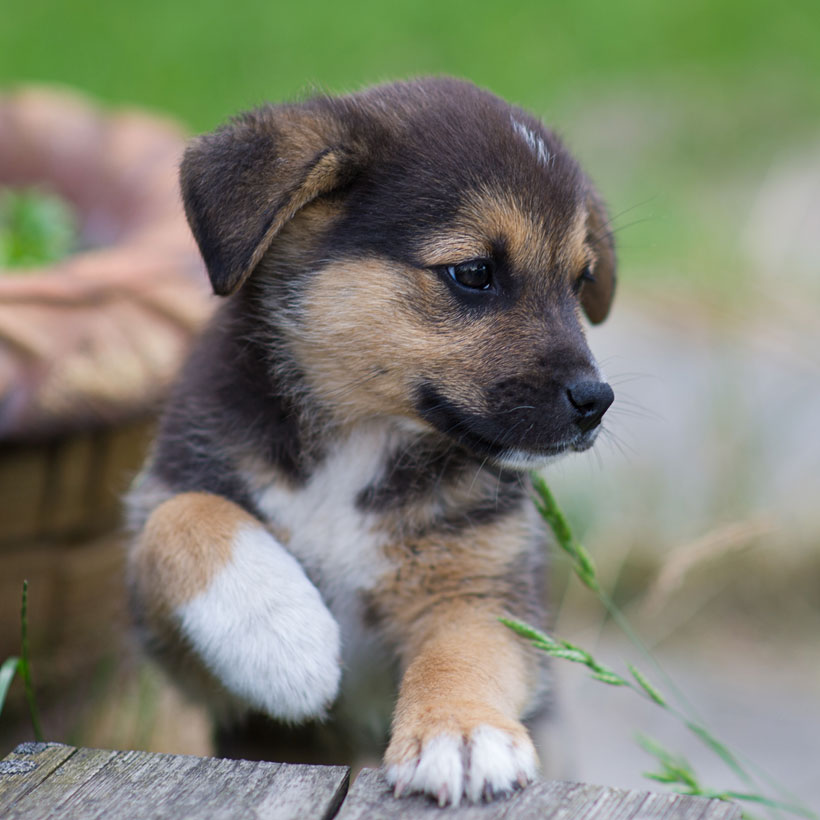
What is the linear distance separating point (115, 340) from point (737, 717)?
11.8 feet

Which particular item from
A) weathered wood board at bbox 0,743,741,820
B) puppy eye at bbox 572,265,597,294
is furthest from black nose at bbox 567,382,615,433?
weathered wood board at bbox 0,743,741,820

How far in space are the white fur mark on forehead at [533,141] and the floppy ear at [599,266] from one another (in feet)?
1.31

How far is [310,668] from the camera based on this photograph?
3.04 meters

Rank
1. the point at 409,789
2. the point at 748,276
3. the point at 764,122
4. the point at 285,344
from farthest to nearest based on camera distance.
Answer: the point at 764,122 → the point at 748,276 → the point at 285,344 → the point at 409,789

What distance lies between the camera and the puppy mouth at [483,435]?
10.5 ft

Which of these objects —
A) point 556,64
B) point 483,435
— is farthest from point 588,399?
point 556,64

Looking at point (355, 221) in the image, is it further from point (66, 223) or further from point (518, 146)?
point (66, 223)

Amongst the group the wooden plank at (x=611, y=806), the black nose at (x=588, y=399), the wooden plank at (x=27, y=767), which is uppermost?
the black nose at (x=588, y=399)

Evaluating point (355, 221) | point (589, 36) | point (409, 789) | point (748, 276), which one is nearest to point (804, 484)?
point (748, 276)

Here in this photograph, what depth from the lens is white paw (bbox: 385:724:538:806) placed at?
243 centimetres

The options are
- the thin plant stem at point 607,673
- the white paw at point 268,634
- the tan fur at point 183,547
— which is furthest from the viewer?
the tan fur at point 183,547

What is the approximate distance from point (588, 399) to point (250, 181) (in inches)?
43.1

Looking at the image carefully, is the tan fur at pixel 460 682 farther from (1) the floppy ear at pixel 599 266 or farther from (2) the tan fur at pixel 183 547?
(1) the floppy ear at pixel 599 266

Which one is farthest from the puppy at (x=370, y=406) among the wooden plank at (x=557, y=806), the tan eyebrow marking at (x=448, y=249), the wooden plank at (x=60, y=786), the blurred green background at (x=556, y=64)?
the blurred green background at (x=556, y=64)
